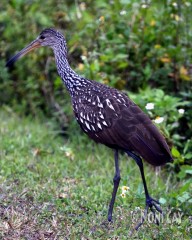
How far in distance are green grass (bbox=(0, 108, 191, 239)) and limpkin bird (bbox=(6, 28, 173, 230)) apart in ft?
0.61

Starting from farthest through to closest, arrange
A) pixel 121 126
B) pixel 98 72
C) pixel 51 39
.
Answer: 1. pixel 98 72
2. pixel 51 39
3. pixel 121 126

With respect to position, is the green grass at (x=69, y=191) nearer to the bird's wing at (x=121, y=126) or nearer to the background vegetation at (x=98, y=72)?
the background vegetation at (x=98, y=72)

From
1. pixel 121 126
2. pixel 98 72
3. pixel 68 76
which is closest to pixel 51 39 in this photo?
pixel 68 76

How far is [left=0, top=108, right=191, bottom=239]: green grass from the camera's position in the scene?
15.8ft

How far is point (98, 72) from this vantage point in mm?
7336

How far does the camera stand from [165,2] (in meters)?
7.12

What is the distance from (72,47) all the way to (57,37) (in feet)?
6.41

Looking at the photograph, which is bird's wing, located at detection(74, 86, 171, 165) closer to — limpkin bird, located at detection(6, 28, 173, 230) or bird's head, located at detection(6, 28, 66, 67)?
limpkin bird, located at detection(6, 28, 173, 230)

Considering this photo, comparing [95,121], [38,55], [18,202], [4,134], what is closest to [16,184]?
[18,202]

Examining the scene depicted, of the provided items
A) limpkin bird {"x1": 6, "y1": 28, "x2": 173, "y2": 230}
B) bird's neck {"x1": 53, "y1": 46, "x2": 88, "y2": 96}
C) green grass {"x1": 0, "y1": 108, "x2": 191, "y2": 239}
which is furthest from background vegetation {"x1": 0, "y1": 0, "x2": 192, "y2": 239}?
bird's neck {"x1": 53, "y1": 46, "x2": 88, "y2": 96}

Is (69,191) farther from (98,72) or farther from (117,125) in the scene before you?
(98,72)

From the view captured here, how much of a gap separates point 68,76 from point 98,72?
1718mm

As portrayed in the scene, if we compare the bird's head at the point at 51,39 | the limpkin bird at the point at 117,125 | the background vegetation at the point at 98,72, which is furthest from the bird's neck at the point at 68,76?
the background vegetation at the point at 98,72

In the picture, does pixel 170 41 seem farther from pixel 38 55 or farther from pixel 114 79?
pixel 38 55
